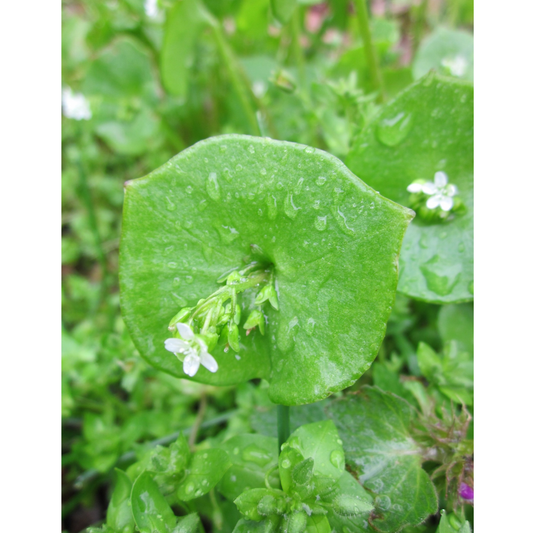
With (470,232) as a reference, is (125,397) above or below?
below

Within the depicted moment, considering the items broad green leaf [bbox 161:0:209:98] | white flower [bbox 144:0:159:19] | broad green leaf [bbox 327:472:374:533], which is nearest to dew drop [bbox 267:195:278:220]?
broad green leaf [bbox 327:472:374:533]

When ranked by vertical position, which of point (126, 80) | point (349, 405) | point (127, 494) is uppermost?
point (126, 80)

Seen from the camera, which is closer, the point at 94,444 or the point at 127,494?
the point at 127,494

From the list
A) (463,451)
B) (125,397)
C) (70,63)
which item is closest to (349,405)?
(463,451)

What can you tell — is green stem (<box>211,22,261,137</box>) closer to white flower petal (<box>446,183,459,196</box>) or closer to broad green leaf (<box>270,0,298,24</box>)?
broad green leaf (<box>270,0,298,24</box>)

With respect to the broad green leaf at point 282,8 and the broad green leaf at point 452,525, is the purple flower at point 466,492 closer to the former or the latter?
the broad green leaf at point 452,525

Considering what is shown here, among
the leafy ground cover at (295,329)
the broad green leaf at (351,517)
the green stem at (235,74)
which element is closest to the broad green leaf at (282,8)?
the leafy ground cover at (295,329)

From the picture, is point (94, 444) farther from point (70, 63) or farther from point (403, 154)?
point (70, 63)
